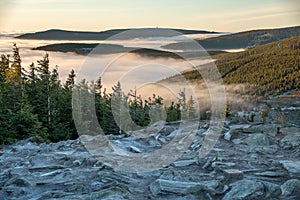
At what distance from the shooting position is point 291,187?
8445mm

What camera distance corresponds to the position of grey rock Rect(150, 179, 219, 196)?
28.9ft

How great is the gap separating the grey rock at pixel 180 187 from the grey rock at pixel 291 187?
1.68 m

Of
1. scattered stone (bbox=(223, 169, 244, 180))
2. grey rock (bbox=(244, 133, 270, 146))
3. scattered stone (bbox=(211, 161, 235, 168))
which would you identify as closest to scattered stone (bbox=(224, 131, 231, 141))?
grey rock (bbox=(244, 133, 270, 146))

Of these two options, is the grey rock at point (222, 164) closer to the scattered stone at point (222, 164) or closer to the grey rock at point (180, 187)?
the scattered stone at point (222, 164)

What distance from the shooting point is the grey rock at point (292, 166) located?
31.1 ft

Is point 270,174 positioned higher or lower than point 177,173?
higher

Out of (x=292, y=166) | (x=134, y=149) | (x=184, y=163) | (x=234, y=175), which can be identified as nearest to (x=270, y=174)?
(x=292, y=166)

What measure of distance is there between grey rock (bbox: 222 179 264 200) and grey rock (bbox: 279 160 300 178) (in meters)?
1.38

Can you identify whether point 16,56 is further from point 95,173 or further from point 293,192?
point 293,192

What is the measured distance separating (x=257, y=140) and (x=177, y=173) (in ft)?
15.6

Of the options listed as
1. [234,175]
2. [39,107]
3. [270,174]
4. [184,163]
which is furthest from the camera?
[39,107]

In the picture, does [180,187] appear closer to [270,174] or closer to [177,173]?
[177,173]

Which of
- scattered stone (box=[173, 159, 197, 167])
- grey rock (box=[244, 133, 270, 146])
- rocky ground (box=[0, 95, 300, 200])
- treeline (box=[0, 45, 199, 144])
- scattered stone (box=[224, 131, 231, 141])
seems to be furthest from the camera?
treeline (box=[0, 45, 199, 144])

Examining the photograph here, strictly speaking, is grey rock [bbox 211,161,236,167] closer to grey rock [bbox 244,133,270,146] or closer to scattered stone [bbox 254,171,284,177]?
scattered stone [bbox 254,171,284,177]
